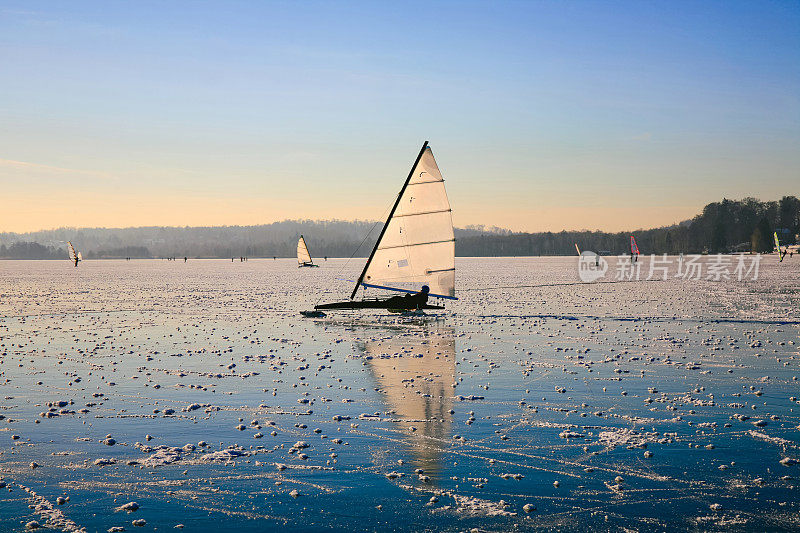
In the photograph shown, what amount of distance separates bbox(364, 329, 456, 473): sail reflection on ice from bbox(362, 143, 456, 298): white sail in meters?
9.78

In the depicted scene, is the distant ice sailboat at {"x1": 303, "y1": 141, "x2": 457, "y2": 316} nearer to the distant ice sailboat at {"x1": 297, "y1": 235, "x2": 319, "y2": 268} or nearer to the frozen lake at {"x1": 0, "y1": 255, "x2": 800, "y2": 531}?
the frozen lake at {"x1": 0, "y1": 255, "x2": 800, "y2": 531}

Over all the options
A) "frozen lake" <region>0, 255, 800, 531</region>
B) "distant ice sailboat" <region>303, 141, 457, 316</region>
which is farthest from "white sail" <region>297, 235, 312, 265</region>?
"frozen lake" <region>0, 255, 800, 531</region>

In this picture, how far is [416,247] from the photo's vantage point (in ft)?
143

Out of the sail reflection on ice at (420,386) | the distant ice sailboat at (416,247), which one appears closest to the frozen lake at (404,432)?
the sail reflection on ice at (420,386)

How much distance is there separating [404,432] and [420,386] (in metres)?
5.35

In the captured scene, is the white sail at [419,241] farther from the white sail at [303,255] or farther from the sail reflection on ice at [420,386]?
the white sail at [303,255]

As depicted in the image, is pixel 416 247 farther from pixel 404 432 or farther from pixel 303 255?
pixel 303 255

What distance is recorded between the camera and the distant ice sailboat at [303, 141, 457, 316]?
42.3 meters

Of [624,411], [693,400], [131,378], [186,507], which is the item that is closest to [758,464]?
[624,411]

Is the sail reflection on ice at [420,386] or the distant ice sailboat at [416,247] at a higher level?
the distant ice sailboat at [416,247]

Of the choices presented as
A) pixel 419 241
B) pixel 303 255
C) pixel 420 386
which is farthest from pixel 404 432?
pixel 303 255

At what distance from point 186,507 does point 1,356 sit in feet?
68.2

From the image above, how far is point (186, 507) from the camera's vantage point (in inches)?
441

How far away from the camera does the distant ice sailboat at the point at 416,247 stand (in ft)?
139
